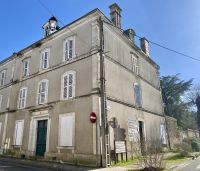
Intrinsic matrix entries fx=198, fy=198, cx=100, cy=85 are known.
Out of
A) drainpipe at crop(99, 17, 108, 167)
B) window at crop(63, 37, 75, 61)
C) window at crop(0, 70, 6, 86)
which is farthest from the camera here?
window at crop(0, 70, 6, 86)

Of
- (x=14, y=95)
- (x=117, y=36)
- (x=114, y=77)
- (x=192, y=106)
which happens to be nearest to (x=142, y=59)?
(x=117, y=36)

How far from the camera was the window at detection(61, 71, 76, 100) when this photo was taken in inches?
536

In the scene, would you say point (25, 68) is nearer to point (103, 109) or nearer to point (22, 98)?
point (22, 98)

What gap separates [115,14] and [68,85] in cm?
→ 792

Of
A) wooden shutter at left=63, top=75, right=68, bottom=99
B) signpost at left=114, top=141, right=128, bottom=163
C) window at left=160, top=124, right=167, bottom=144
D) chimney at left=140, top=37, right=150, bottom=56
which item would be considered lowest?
signpost at left=114, top=141, right=128, bottom=163

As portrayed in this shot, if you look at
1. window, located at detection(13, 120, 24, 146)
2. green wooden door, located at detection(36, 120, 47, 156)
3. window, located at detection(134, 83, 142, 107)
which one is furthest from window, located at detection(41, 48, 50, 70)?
window, located at detection(134, 83, 142, 107)

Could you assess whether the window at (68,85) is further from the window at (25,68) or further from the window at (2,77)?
the window at (2,77)

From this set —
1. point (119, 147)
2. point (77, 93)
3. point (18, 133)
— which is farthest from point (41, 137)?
point (119, 147)

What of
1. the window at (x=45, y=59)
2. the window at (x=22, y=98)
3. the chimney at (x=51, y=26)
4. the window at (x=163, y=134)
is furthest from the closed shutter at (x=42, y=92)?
the window at (x=163, y=134)

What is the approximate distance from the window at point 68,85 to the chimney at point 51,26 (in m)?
6.55

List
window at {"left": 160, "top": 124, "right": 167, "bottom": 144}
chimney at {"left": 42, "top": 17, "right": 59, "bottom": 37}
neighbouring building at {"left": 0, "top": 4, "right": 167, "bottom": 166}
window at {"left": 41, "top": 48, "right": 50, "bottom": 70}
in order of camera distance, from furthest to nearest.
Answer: window at {"left": 160, "top": 124, "right": 167, "bottom": 144} → chimney at {"left": 42, "top": 17, "right": 59, "bottom": 37} → window at {"left": 41, "top": 48, "right": 50, "bottom": 70} → neighbouring building at {"left": 0, "top": 4, "right": 167, "bottom": 166}

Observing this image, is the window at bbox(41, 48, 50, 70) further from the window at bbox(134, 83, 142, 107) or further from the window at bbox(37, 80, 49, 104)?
the window at bbox(134, 83, 142, 107)

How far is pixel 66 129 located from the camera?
12867mm

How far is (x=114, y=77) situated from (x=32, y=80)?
7.71 meters
